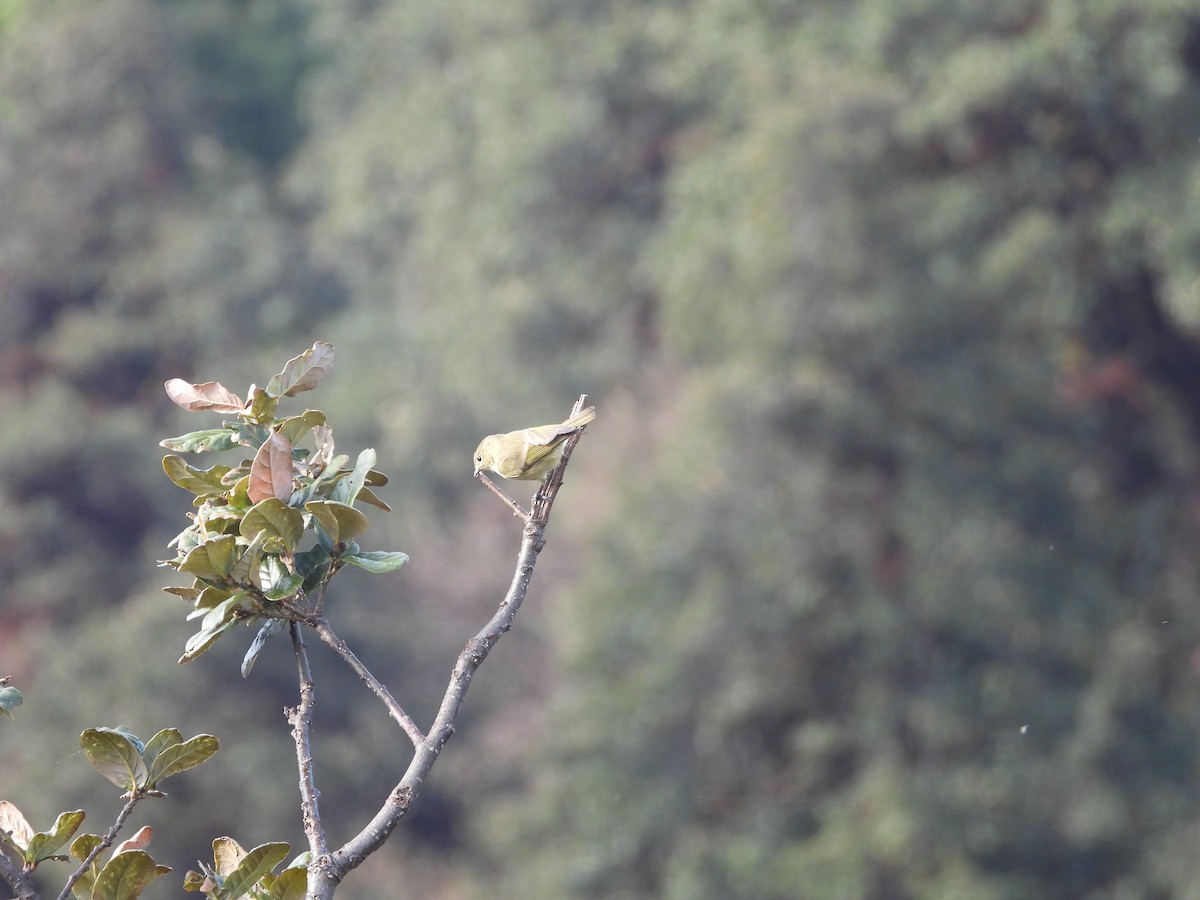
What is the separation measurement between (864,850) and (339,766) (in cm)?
282

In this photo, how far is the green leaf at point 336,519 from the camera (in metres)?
1.32

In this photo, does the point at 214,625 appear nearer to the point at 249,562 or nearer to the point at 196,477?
the point at 249,562

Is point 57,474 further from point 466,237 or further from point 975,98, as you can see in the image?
point 975,98

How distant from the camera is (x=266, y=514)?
4.20 ft

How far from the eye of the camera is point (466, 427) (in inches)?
381

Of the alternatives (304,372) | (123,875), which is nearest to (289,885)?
(123,875)

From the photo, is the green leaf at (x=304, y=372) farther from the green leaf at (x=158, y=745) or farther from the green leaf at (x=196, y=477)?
the green leaf at (x=158, y=745)

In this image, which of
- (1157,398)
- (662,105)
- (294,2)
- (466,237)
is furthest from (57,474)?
(294,2)

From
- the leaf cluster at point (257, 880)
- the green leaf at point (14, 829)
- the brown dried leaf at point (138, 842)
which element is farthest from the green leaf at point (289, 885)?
the green leaf at point (14, 829)

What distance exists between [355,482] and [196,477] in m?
0.16

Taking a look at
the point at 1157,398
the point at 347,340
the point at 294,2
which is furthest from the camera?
the point at 294,2

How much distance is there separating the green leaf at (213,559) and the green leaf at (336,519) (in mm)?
84

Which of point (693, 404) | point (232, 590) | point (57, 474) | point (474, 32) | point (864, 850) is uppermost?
point (474, 32)

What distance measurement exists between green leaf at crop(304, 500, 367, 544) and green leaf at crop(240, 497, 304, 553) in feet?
0.07
